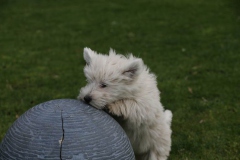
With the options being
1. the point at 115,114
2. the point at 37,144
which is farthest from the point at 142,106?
the point at 37,144

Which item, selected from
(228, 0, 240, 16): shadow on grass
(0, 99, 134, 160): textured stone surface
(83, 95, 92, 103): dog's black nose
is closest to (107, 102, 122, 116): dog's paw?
(83, 95, 92, 103): dog's black nose

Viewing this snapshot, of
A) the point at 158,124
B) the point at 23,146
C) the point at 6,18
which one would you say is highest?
the point at 23,146

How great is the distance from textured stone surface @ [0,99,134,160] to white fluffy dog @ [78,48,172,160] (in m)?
0.51

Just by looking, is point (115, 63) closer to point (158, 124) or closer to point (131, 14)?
point (158, 124)

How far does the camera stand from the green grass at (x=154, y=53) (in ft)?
23.4

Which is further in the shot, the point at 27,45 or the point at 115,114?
the point at 27,45

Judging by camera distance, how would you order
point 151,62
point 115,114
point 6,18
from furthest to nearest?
point 6,18
point 151,62
point 115,114

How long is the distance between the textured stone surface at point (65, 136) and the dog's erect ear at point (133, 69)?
2.55ft

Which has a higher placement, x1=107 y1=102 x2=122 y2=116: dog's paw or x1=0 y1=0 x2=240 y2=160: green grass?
x1=107 y1=102 x2=122 y2=116: dog's paw

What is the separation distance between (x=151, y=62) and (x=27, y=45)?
3.82m

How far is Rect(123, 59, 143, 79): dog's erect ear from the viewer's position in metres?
5.02

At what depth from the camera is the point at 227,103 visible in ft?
25.9

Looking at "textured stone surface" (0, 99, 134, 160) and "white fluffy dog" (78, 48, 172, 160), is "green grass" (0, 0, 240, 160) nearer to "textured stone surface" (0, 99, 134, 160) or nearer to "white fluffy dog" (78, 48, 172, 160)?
"white fluffy dog" (78, 48, 172, 160)

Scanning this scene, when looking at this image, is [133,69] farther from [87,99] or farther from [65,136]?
[65,136]
